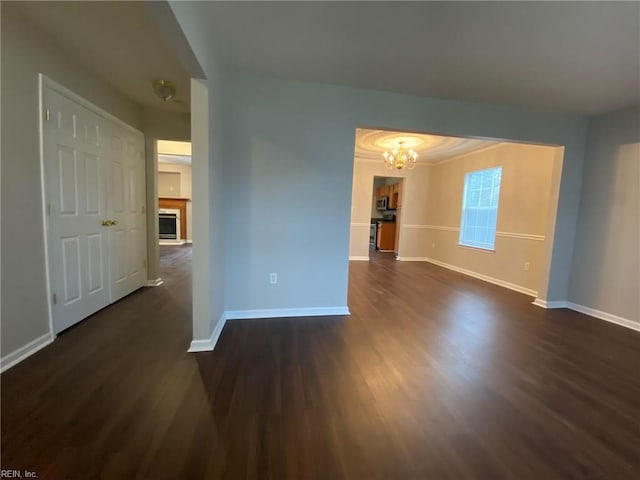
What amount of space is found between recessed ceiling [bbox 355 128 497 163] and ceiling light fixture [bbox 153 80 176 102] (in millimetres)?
2335

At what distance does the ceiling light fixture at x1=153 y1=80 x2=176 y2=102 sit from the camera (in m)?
2.70

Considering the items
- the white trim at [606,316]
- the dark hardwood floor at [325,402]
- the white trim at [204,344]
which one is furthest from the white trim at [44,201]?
the white trim at [606,316]

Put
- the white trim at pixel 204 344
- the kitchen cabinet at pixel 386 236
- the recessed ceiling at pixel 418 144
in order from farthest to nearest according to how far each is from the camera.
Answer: the kitchen cabinet at pixel 386 236 → the recessed ceiling at pixel 418 144 → the white trim at pixel 204 344

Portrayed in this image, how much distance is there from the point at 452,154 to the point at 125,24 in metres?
5.63

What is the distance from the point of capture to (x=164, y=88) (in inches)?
108

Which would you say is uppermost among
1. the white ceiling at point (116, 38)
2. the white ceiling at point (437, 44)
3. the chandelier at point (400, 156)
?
the white ceiling at point (437, 44)

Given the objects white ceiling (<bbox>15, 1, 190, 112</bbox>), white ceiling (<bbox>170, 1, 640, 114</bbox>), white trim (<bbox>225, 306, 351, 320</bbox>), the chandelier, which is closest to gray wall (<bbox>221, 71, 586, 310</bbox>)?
white trim (<bbox>225, 306, 351, 320</bbox>)

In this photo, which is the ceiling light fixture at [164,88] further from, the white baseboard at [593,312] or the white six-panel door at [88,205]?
the white baseboard at [593,312]

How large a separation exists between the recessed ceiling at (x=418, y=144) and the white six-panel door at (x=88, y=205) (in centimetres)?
303

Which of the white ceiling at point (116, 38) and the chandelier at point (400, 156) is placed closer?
the white ceiling at point (116, 38)

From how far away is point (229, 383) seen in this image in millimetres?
1713

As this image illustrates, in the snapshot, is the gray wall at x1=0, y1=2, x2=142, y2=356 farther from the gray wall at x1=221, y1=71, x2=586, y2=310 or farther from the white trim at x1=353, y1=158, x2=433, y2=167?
the white trim at x1=353, y1=158, x2=433, y2=167

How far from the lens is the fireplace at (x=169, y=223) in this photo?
27.8 ft

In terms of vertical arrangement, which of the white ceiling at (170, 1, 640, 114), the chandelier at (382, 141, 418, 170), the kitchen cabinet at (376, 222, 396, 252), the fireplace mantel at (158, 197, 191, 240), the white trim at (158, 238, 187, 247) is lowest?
the white trim at (158, 238, 187, 247)
